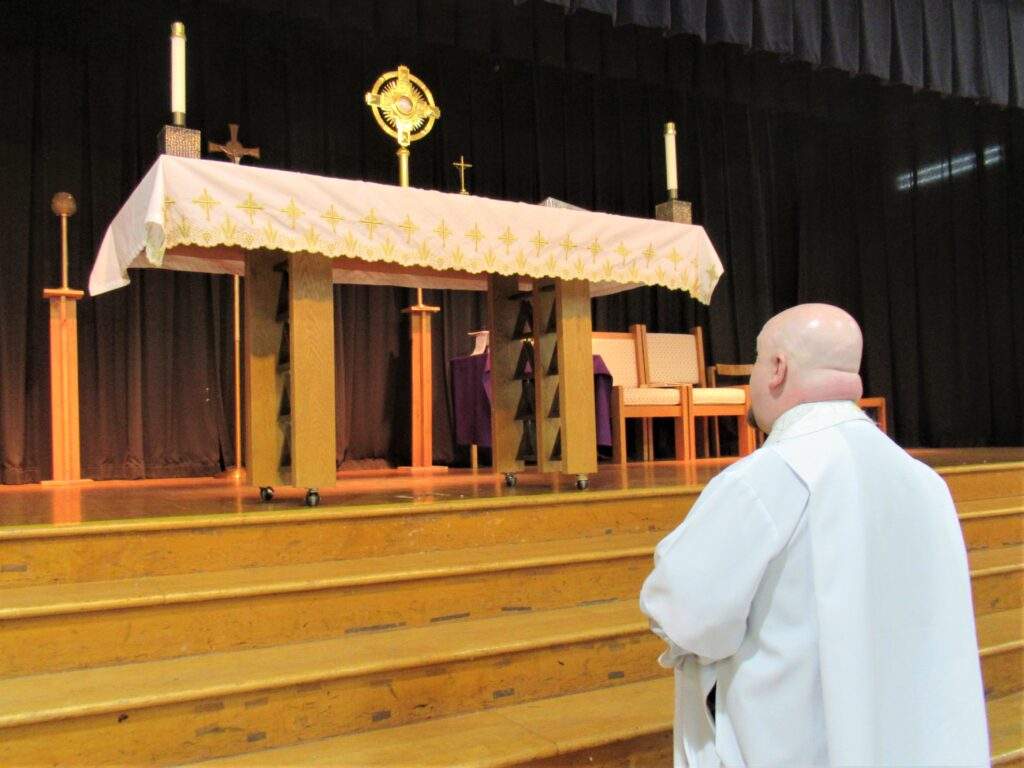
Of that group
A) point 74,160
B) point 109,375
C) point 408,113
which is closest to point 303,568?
point 408,113

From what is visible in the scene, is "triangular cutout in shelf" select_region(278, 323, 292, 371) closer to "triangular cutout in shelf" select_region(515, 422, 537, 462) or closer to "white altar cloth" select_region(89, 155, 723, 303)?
"white altar cloth" select_region(89, 155, 723, 303)

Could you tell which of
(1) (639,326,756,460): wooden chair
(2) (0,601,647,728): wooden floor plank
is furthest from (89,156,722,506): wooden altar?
(1) (639,326,756,460): wooden chair

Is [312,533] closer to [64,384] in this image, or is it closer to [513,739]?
[513,739]

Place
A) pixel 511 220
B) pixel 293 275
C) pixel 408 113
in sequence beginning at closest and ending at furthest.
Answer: pixel 293 275 < pixel 511 220 < pixel 408 113

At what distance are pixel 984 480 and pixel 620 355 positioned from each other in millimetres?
2731

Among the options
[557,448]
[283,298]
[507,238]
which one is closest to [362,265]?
[283,298]

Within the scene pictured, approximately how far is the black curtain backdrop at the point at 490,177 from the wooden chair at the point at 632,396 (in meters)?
0.61

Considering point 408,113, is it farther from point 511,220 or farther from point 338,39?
point 338,39

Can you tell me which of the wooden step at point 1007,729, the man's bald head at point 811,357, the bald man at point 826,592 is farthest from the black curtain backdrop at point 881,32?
the bald man at point 826,592

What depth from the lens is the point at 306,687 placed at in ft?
6.88

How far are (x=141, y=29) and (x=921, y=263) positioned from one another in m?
6.14

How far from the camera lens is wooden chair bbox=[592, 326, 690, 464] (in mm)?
5805

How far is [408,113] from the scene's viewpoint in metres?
4.02

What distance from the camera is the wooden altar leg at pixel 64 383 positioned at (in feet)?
15.9
